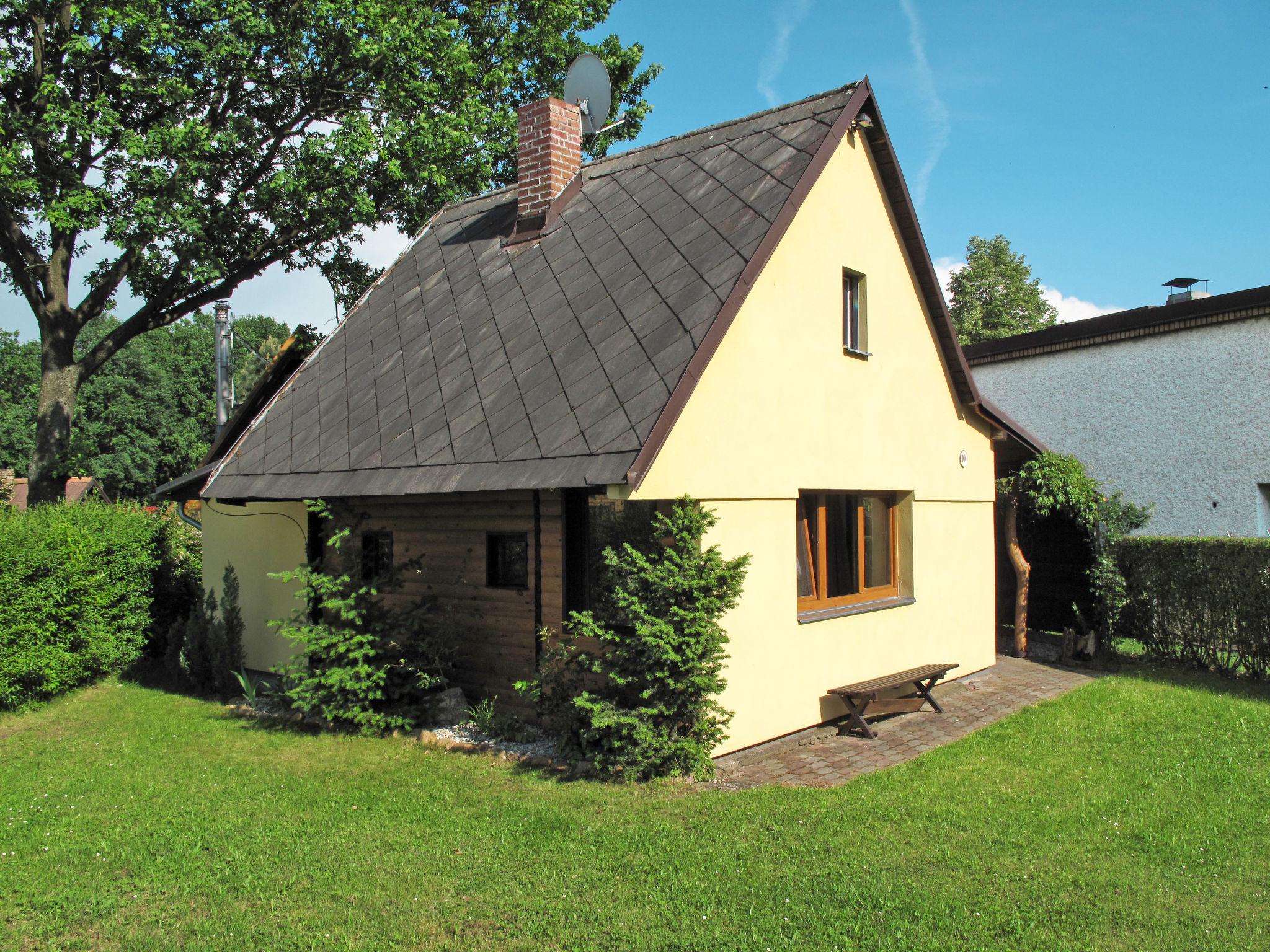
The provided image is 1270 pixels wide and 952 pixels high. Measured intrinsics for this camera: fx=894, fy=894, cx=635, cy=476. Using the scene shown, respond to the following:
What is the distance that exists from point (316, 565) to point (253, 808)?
285 centimetres

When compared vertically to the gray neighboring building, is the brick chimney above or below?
above

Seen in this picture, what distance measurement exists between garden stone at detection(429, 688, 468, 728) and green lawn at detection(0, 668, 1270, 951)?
647mm

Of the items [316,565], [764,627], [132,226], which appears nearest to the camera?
[764,627]

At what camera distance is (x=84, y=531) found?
37.4ft

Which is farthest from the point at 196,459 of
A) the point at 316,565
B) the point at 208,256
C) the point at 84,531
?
the point at 316,565

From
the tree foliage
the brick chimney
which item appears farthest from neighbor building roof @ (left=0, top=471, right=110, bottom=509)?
the tree foliage

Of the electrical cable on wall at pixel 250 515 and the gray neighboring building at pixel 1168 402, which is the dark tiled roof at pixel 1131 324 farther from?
the electrical cable on wall at pixel 250 515

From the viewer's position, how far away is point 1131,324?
16094 mm

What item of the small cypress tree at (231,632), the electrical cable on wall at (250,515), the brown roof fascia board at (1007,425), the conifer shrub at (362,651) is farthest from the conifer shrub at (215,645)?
the brown roof fascia board at (1007,425)

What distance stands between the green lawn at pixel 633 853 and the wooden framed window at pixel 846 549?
6.67 feet

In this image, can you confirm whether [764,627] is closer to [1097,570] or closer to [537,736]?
[537,736]

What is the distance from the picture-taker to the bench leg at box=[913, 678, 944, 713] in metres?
9.37

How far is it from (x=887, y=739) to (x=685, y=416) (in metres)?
3.78

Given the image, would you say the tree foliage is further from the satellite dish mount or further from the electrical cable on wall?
the electrical cable on wall
